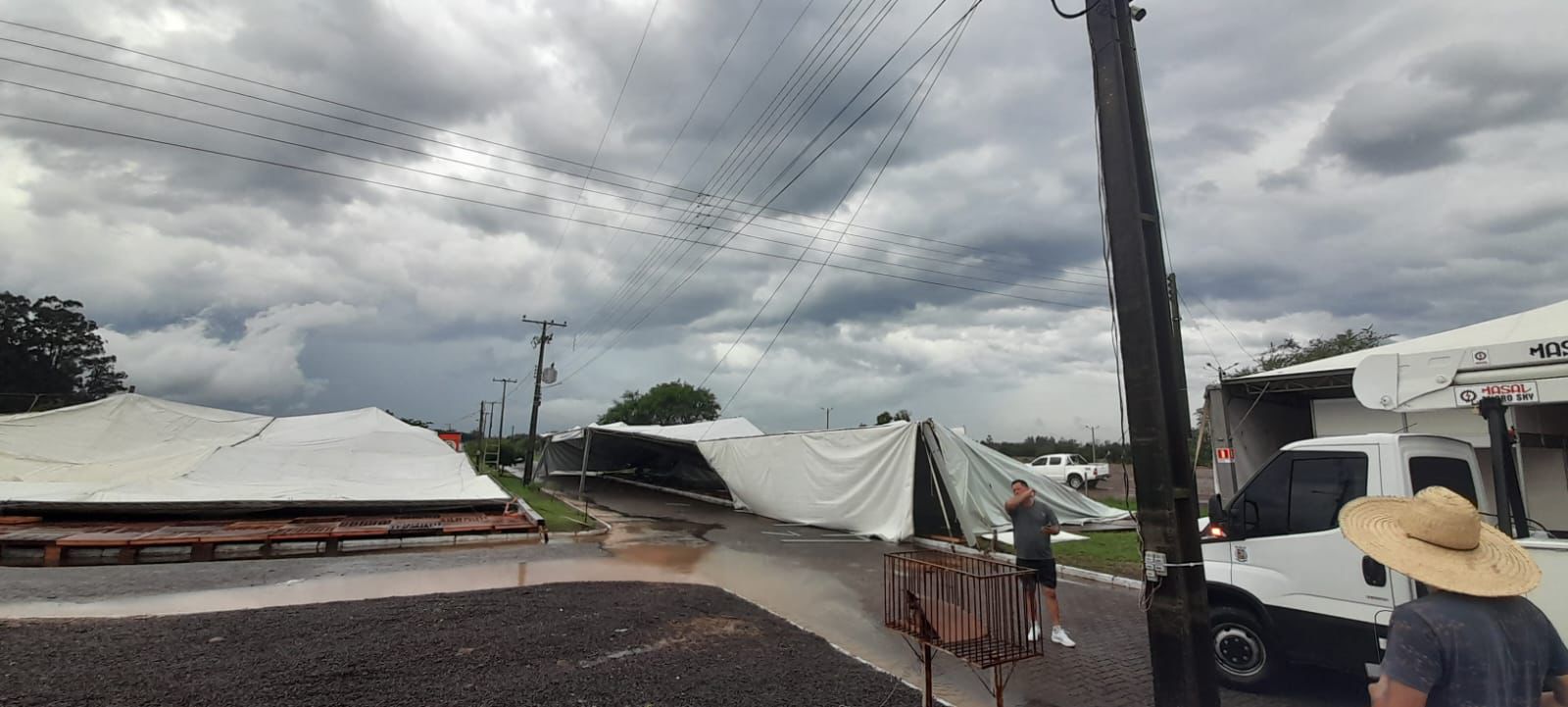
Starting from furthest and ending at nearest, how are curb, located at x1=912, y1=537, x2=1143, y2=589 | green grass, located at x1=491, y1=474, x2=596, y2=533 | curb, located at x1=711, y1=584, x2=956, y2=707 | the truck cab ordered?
green grass, located at x1=491, y1=474, x2=596, y2=533, curb, located at x1=912, y1=537, x2=1143, y2=589, curb, located at x1=711, y1=584, x2=956, y2=707, the truck cab

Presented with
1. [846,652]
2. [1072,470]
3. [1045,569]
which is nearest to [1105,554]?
[1045,569]

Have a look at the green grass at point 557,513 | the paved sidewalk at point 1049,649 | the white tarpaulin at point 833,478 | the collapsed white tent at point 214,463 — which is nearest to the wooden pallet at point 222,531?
the collapsed white tent at point 214,463

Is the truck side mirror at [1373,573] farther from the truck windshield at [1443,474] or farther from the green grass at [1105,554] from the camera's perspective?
the green grass at [1105,554]

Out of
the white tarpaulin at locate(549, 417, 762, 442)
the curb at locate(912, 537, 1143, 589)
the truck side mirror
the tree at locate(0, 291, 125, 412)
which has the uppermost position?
the tree at locate(0, 291, 125, 412)

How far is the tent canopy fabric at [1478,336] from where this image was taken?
14.9 ft

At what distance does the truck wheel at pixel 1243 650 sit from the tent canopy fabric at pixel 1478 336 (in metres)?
2.27

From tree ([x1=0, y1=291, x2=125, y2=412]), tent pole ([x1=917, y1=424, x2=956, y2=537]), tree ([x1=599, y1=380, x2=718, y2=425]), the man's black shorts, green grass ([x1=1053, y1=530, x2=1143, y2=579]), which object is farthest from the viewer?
tree ([x1=599, y1=380, x2=718, y2=425])

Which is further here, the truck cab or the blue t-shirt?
the truck cab

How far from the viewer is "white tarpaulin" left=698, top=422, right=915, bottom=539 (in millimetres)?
14250

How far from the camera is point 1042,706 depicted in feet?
16.3

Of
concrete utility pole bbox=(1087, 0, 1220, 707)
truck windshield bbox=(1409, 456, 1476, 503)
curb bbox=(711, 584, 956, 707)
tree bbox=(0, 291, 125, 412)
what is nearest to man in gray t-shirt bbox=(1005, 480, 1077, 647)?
curb bbox=(711, 584, 956, 707)

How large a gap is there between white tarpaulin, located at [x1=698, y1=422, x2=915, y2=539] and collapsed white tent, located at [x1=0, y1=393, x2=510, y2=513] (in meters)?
6.60

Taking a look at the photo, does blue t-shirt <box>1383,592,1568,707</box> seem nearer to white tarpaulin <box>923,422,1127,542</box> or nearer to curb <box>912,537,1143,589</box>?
curb <box>912,537,1143,589</box>

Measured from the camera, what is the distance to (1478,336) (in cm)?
542
